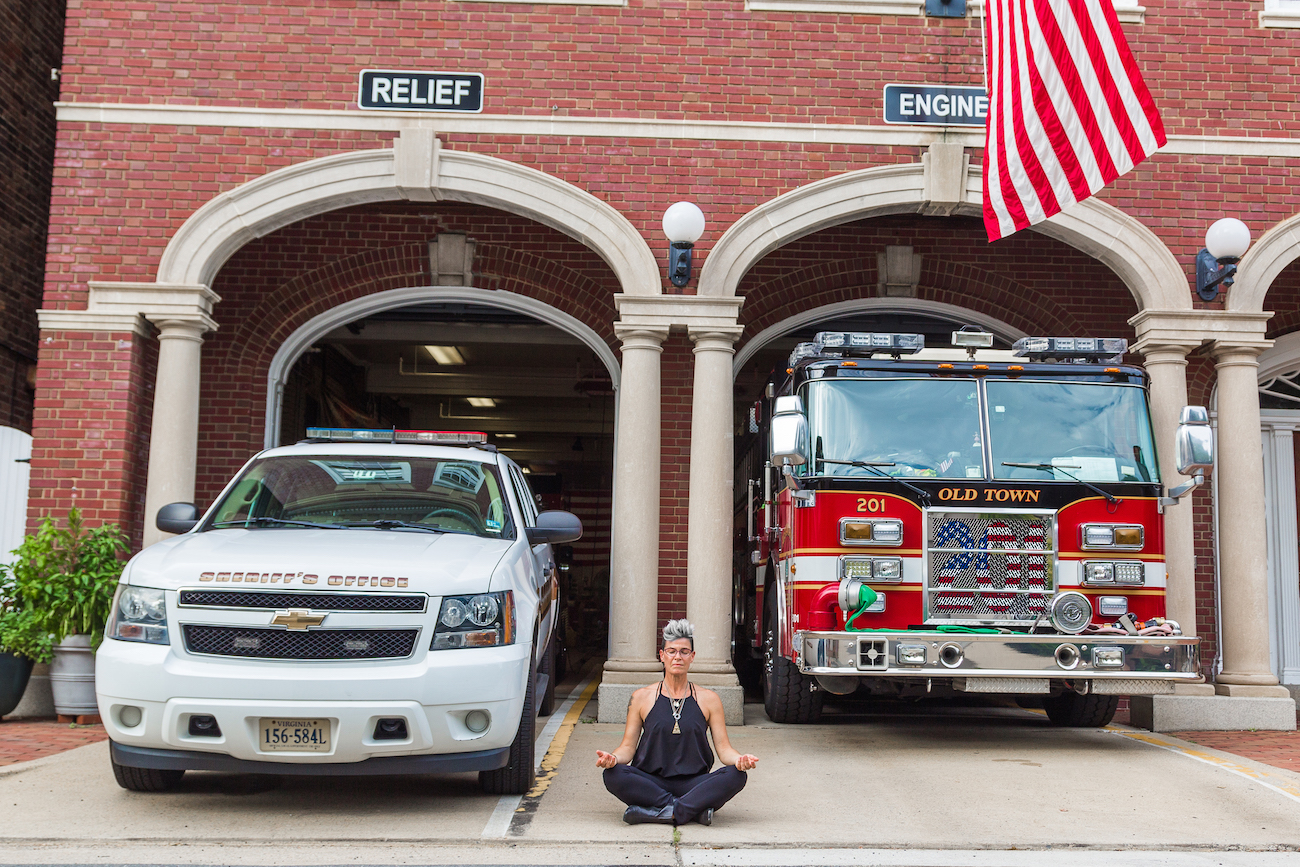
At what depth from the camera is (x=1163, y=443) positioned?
9859mm

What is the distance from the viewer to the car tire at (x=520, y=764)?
6074 millimetres

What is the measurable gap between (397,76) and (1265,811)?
8.60 meters

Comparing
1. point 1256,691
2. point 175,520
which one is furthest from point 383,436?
point 1256,691

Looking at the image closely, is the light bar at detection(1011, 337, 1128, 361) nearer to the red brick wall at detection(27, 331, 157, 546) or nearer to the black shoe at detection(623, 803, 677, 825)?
the black shoe at detection(623, 803, 677, 825)

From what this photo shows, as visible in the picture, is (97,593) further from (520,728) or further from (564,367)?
(564,367)

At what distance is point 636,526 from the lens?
9.79 m

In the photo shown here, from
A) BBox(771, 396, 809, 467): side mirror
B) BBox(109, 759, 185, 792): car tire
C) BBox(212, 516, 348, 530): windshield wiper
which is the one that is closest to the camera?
BBox(109, 759, 185, 792): car tire

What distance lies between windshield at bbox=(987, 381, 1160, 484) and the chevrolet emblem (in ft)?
15.7

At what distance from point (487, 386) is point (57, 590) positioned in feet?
36.2

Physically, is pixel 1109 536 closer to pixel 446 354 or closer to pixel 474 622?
pixel 474 622

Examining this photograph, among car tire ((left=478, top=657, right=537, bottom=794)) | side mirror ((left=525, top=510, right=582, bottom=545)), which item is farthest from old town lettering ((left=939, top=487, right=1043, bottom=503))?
car tire ((left=478, top=657, right=537, bottom=794))

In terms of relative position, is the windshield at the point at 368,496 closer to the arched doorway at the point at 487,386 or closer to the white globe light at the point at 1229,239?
the arched doorway at the point at 487,386

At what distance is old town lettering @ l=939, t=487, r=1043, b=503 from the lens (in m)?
7.92

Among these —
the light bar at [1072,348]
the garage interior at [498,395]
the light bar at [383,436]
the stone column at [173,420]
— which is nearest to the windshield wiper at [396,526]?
the light bar at [383,436]
